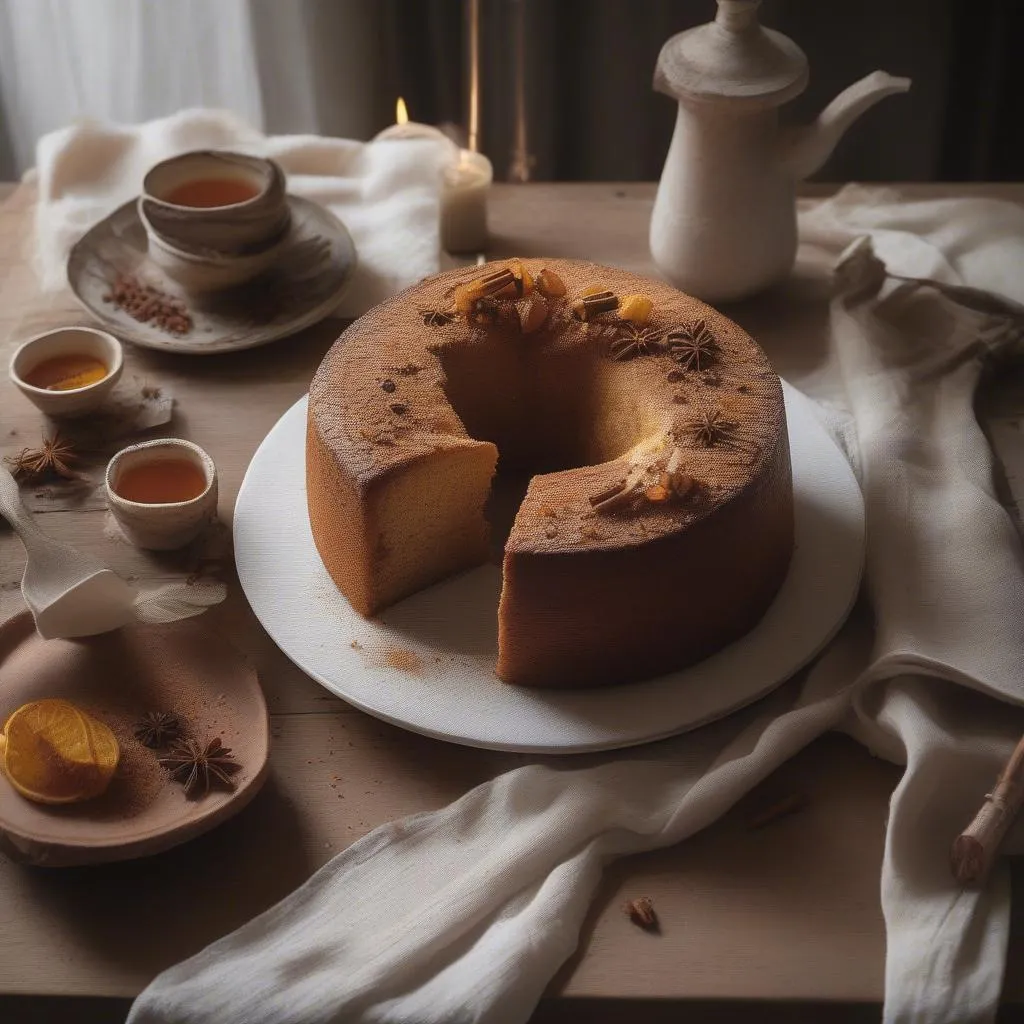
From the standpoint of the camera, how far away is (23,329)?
7.74ft

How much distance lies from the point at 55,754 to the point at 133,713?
0.14 m

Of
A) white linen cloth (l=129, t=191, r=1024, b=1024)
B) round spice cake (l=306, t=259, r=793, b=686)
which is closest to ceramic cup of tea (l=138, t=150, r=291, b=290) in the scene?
round spice cake (l=306, t=259, r=793, b=686)

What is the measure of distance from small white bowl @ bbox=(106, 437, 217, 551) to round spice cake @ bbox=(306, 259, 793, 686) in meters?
0.16

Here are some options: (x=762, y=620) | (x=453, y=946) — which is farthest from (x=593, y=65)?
(x=453, y=946)

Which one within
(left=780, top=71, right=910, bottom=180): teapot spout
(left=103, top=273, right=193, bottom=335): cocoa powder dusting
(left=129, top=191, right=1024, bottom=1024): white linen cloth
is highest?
(left=780, top=71, right=910, bottom=180): teapot spout

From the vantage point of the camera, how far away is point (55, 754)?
1.49m

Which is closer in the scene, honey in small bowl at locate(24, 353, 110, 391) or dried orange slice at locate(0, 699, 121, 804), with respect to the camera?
dried orange slice at locate(0, 699, 121, 804)

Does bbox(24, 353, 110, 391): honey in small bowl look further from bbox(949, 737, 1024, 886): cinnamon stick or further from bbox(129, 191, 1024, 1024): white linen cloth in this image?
bbox(949, 737, 1024, 886): cinnamon stick

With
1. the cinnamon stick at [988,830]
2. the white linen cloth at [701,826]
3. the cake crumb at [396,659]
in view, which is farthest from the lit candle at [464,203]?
the cinnamon stick at [988,830]

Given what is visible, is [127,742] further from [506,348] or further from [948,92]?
[948,92]

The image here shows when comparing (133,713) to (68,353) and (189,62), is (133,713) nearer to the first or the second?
(68,353)

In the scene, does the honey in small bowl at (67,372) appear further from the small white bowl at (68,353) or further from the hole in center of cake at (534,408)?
the hole in center of cake at (534,408)

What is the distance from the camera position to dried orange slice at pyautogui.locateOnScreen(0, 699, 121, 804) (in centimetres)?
147

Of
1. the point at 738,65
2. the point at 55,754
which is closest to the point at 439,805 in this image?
the point at 55,754
